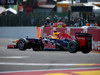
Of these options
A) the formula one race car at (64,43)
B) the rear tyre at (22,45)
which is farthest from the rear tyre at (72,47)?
the rear tyre at (22,45)

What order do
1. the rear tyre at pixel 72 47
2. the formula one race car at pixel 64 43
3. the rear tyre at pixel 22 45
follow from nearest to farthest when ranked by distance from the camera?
the rear tyre at pixel 72 47
the formula one race car at pixel 64 43
the rear tyre at pixel 22 45

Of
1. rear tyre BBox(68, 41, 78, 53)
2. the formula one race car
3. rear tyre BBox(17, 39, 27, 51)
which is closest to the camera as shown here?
rear tyre BBox(68, 41, 78, 53)

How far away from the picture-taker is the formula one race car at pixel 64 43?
1498 centimetres

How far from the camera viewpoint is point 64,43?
1543 cm

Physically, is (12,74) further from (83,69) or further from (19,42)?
(19,42)

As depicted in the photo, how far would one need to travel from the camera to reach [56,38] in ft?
52.1

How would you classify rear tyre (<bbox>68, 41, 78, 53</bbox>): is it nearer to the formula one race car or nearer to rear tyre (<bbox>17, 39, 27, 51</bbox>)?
the formula one race car

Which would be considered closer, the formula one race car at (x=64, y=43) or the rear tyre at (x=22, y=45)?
the formula one race car at (x=64, y=43)

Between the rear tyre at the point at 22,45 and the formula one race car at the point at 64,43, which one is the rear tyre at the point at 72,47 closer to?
the formula one race car at the point at 64,43

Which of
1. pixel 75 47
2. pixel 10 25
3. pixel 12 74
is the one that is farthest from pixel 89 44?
pixel 10 25

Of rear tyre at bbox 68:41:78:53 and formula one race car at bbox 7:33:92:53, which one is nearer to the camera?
rear tyre at bbox 68:41:78:53

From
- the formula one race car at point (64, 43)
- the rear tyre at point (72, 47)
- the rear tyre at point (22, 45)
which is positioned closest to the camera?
the rear tyre at point (72, 47)

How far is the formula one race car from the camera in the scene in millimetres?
14977

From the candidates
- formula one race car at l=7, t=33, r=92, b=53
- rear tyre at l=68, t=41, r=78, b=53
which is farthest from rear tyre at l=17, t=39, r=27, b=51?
rear tyre at l=68, t=41, r=78, b=53
